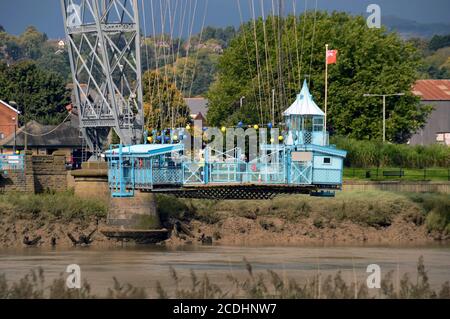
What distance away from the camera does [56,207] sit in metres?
70.0

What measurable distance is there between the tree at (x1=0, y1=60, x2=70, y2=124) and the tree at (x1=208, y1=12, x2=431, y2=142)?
2572 centimetres

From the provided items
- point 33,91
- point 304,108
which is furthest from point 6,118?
point 304,108

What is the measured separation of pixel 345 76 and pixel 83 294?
272 feet

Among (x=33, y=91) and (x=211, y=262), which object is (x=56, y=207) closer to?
(x=211, y=262)

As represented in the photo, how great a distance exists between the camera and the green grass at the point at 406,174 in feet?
283

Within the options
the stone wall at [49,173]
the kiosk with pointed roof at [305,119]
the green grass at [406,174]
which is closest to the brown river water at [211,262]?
the kiosk with pointed roof at [305,119]

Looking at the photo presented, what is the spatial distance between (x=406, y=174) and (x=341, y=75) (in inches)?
980

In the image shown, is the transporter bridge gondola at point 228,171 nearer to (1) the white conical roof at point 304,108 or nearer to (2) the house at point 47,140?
(1) the white conical roof at point 304,108

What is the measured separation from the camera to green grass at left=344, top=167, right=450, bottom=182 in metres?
86.2

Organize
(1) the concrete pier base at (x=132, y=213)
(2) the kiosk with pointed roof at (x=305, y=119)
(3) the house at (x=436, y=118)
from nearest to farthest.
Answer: (2) the kiosk with pointed roof at (x=305, y=119), (1) the concrete pier base at (x=132, y=213), (3) the house at (x=436, y=118)

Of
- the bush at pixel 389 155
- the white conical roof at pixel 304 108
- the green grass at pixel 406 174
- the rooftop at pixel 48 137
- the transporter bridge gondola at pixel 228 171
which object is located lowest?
the green grass at pixel 406 174

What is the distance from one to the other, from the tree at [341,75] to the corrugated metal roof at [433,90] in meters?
33.7

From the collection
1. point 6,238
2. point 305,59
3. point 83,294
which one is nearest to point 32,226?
point 6,238

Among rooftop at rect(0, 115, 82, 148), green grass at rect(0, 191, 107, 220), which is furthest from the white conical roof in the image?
rooftop at rect(0, 115, 82, 148)
